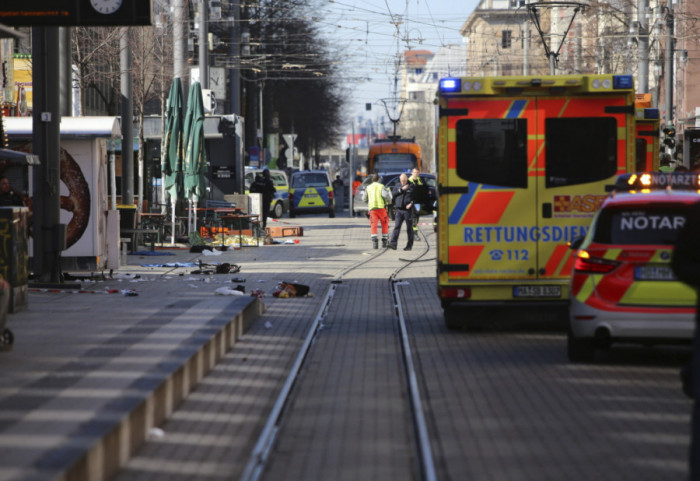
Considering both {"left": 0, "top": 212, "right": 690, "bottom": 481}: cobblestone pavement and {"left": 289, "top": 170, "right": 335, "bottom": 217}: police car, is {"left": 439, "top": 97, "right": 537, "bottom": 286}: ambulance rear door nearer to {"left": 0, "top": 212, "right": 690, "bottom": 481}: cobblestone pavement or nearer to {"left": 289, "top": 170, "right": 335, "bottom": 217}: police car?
{"left": 0, "top": 212, "right": 690, "bottom": 481}: cobblestone pavement

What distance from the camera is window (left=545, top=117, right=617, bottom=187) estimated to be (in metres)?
14.3

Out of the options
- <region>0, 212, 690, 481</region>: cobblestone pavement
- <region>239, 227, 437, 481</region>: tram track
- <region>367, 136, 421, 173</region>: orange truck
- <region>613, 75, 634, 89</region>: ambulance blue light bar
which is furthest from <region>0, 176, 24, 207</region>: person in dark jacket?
<region>367, 136, 421, 173</region>: orange truck

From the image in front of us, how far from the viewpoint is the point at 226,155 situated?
40.7 meters

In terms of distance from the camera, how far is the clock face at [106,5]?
1622 cm

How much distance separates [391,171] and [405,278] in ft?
103

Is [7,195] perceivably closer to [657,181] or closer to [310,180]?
[657,181]

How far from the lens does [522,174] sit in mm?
14297

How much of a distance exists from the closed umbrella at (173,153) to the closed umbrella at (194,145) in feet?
0.71

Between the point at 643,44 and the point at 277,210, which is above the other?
the point at 643,44

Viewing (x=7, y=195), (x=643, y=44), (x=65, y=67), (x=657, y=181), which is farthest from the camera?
(x=643, y=44)

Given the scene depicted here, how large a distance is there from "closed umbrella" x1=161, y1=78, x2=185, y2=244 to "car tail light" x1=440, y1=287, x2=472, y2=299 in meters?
16.7

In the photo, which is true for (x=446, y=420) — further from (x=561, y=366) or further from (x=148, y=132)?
(x=148, y=132)

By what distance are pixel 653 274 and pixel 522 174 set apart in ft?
11.6

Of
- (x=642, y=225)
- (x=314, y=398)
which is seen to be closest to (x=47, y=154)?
(x=314, y=398)
